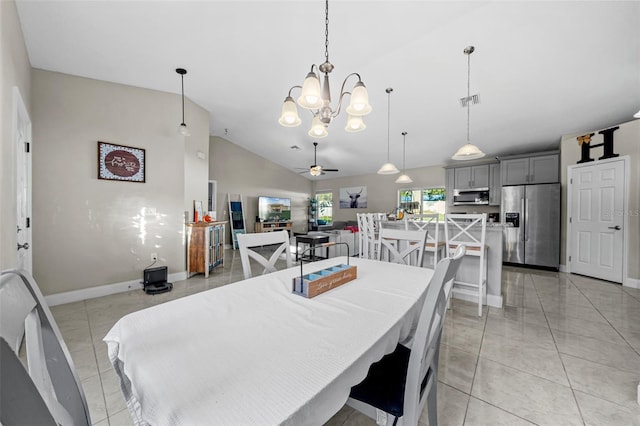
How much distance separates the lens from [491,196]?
18.5 feet

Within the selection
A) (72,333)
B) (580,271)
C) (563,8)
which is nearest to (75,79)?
(72,333)

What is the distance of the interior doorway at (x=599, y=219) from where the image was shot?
3703 mm

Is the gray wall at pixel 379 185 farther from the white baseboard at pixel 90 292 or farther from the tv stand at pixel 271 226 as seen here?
the white baseboard at pixel 90 292

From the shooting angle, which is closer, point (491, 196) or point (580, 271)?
point (580, 271)

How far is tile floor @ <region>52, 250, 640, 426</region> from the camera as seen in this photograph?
1.42 metres

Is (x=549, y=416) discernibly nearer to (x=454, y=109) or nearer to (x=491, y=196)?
(x=454, y=109)

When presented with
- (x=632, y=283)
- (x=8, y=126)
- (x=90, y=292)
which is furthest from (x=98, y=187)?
(x=632, y=283)

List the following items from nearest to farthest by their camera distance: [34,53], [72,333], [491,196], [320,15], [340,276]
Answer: [340,276] → [72,333] → [320,15] → [34,53] → [491,196]

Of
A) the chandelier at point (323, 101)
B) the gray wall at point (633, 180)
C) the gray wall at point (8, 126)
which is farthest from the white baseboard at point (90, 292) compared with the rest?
the gray wall at point (633, 180)

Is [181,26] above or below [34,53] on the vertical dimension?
above

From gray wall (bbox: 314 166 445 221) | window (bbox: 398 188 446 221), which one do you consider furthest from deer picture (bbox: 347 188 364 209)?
window (bbox: 398 188 446 221)

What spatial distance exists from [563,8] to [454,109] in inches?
71.1

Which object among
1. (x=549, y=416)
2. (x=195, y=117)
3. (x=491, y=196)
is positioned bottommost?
(x=549, y=416)

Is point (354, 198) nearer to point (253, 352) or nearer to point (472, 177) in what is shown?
point (472, 177)
